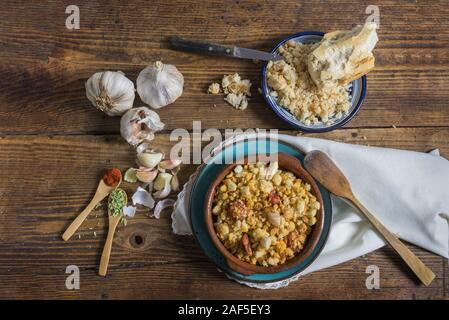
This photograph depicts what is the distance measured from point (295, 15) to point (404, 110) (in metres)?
0.50

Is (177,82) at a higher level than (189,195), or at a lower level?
higher

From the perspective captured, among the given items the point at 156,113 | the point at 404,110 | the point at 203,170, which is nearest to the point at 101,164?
the point at 156,113

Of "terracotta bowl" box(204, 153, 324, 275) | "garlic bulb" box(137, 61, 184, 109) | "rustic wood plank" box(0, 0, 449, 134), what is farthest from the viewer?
"rustic wood plank" box(0, 0, 449, 134)

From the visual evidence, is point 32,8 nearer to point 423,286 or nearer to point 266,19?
point 266,19

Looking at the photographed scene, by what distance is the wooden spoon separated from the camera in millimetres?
1608

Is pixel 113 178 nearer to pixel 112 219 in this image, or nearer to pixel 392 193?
pixel 112 219

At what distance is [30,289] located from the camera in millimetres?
1671

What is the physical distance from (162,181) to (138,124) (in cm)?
20

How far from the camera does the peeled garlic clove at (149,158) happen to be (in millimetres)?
1642

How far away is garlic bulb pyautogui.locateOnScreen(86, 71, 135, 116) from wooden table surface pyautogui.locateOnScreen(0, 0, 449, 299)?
0.29 feet

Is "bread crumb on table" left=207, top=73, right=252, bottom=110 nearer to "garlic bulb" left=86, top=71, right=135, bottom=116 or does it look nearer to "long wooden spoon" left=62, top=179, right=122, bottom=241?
"garlic bulb" left=86, top=71, right=135, bottom=116
